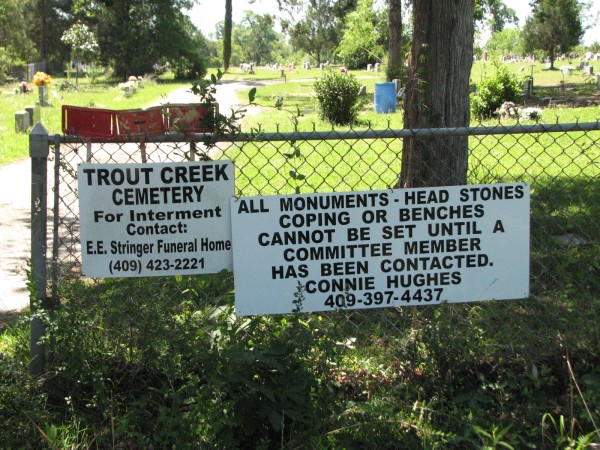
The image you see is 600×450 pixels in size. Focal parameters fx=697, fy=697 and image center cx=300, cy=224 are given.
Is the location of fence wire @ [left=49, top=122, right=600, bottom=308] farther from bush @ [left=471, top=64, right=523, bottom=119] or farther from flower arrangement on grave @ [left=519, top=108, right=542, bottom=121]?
bush @ [left=471, top=64, right=523, bottom=119]

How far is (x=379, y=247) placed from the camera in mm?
3518

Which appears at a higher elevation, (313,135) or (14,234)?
(313,135)

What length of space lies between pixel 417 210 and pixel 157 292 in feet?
7.87

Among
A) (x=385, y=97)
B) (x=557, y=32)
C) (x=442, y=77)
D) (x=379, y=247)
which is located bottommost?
(x=379, y=247)

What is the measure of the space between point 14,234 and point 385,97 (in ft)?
48.2

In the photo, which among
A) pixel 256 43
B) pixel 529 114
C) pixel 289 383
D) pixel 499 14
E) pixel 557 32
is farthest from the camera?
pixel 256 43

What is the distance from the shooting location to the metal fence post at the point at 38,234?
3.41 m

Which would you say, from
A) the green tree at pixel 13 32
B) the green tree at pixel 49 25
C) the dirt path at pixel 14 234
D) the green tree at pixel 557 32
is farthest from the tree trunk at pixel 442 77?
the green tree at pixel 49 25

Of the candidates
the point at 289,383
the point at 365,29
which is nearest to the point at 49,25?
the point at 365,29

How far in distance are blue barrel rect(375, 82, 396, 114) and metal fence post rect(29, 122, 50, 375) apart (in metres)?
17.7

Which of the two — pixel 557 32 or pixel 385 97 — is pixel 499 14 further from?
pixel 557 32

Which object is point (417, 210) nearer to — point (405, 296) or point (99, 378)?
point (405, 296)

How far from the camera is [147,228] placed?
342cm

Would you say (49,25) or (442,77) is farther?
(49,25)
